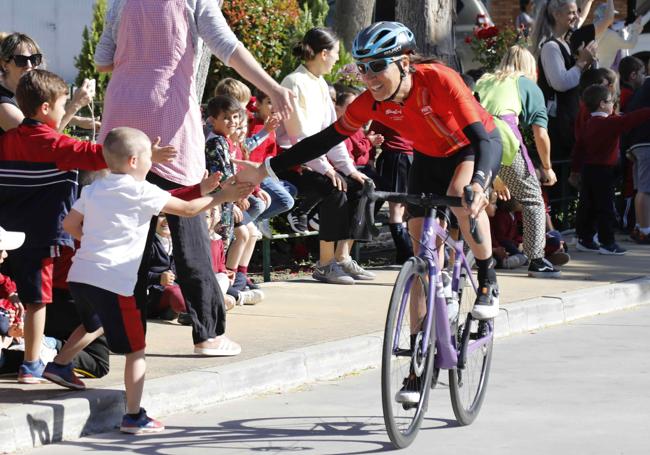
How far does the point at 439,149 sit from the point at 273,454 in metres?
1.74

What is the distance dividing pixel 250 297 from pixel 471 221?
3526mm

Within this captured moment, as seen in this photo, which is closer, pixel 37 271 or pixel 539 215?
pixel 37 271

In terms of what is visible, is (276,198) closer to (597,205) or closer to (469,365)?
(469,365)

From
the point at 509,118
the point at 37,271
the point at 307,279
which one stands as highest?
the point at 509,118

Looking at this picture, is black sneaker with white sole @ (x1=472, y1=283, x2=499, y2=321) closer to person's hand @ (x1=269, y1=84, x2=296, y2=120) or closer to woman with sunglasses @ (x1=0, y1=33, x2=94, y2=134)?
person's hand @ (x1=269, y1=84, x2=296, y2=120)

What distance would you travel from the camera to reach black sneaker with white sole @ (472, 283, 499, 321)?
6.36 m

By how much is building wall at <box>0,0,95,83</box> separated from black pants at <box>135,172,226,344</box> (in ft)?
53.8

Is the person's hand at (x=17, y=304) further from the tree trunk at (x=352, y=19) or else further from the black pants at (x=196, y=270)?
the tree trunk at (x=352, y=19)

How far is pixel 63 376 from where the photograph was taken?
6.34 metres

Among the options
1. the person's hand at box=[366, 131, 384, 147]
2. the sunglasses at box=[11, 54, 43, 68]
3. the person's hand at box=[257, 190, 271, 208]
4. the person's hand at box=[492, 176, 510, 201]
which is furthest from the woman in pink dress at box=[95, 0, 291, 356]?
the person's hand at box=[366, 131, 384, 147]

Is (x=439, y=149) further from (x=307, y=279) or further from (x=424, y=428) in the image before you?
(x=307, y=279)

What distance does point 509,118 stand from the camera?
10656mm

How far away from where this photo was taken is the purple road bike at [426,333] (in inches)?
223

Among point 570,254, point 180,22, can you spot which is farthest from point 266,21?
point 180,22
